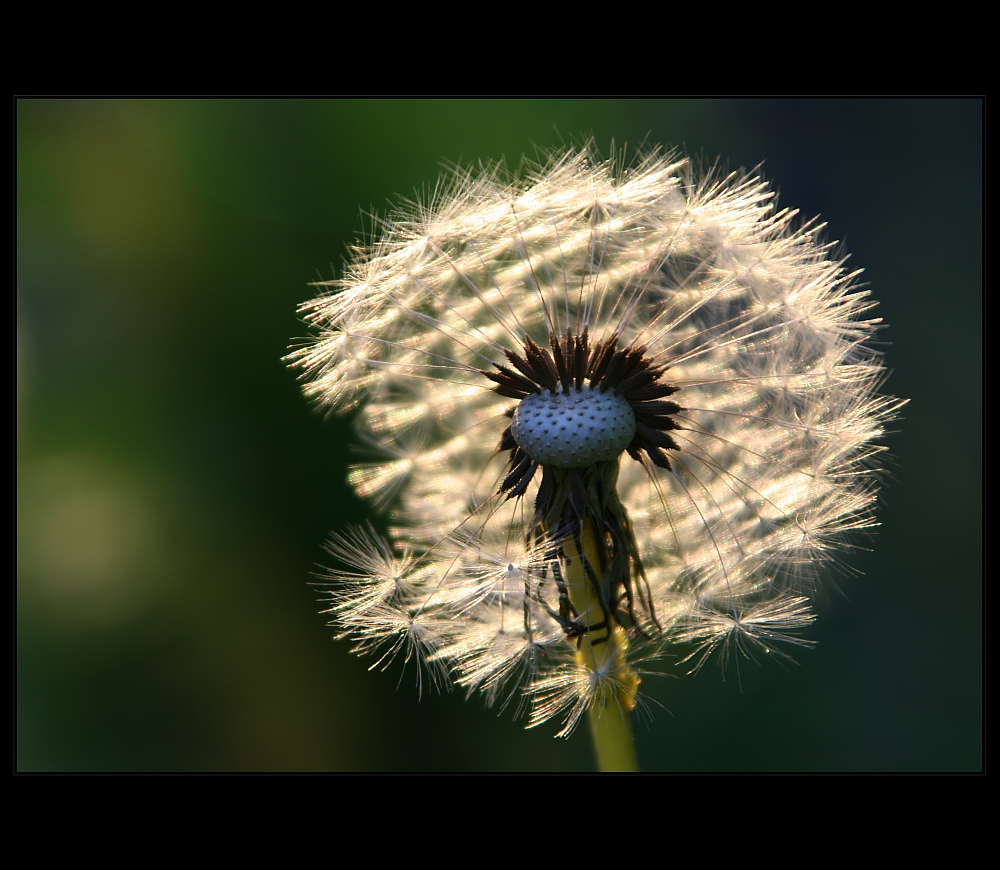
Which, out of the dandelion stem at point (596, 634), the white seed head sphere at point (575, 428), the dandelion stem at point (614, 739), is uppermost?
the white seed head sphere at point (575, 428)

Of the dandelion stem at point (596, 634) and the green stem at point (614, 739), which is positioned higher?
the dandelion stem at point (596, 634)

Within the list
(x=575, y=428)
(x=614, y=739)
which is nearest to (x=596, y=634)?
(x=614, y=739)

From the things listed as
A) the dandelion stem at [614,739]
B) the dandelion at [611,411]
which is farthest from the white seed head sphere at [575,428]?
the dandelion stem at [614,739]

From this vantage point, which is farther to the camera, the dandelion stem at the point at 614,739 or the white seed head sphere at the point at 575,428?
the dandelion stem at the point at 614,739

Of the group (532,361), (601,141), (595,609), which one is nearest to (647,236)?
(532,361)

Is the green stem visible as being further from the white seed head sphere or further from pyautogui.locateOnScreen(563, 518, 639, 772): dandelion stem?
the white seed head sphere

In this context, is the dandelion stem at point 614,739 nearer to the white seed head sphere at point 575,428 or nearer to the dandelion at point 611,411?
the dandelion at point 611,411

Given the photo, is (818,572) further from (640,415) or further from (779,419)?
(640,415)

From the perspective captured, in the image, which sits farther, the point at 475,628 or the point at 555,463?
the point at 475,628
